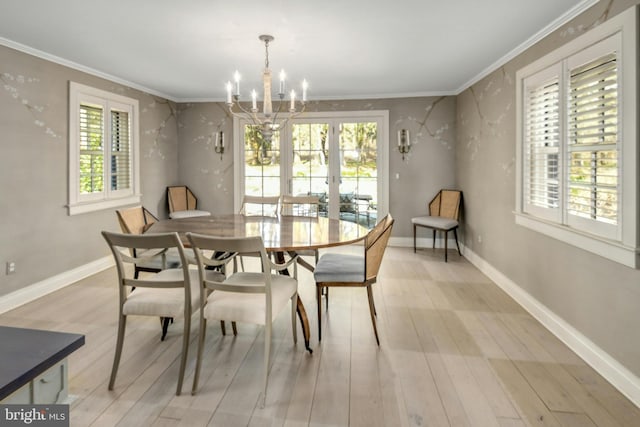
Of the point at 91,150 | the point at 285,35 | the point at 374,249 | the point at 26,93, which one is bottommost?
the point at 374,249

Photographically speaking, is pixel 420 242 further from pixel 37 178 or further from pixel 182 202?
pixel 37 178

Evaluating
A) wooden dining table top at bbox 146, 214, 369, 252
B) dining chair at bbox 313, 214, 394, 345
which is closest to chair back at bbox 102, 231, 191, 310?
wooden dining table top at bbox 146, 214, 369, 252

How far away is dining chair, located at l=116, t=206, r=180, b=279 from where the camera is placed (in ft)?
9.81

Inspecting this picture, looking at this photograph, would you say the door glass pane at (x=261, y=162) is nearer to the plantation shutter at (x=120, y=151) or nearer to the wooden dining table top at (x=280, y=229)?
the plantation shutter at (x=120, y=151)

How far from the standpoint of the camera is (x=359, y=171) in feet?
19.5

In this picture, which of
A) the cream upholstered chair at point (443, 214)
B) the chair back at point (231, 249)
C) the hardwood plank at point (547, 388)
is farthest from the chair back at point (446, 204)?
the chair back at point (231, 249)

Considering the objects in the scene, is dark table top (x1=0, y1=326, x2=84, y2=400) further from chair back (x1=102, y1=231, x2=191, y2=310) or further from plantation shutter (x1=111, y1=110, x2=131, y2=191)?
plantation shutter (x1=111, y1=110, x2=131, y2=191)

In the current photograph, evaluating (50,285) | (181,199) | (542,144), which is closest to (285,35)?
(542,144)

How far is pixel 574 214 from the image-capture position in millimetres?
2688

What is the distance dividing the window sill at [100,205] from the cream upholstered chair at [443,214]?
152 inches

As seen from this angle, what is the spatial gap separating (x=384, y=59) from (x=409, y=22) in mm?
994

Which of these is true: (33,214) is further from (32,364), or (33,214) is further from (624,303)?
(624,303)

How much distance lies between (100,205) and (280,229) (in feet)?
8.90

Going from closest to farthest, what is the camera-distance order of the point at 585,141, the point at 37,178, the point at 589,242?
the point at 589,242 < the point at 585,141 < the point at 37,178
